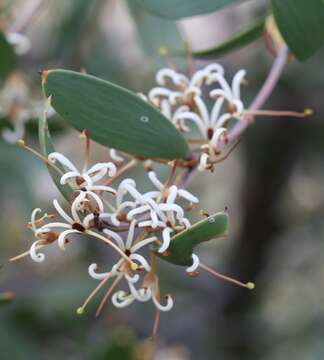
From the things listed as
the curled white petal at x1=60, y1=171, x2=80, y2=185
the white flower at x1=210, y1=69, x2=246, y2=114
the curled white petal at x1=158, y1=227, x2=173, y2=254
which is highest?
the curled white petal at x1=60, y1=171, x2=80, y2=185

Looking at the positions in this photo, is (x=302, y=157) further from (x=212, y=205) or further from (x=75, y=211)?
(x=75, y=211)

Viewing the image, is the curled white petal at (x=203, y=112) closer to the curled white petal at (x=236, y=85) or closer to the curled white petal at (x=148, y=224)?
the curled white petal at (x=236, y=85)

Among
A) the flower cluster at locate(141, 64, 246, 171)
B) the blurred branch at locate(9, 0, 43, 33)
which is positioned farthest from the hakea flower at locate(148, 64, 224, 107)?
the blurred branch at locate(9, 0, 43, 33)

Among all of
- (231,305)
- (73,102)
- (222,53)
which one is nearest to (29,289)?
(231,305)

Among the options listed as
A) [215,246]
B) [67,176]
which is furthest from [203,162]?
[215,246]

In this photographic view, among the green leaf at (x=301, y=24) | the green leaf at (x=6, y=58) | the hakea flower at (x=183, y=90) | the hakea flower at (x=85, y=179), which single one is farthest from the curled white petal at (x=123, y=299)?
the green leaf at (x=6, y=58)

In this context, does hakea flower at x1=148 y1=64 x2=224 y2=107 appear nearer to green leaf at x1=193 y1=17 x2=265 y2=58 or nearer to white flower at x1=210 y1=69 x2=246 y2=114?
white flower at x1=210 y1=69 x2=246 y2=114
